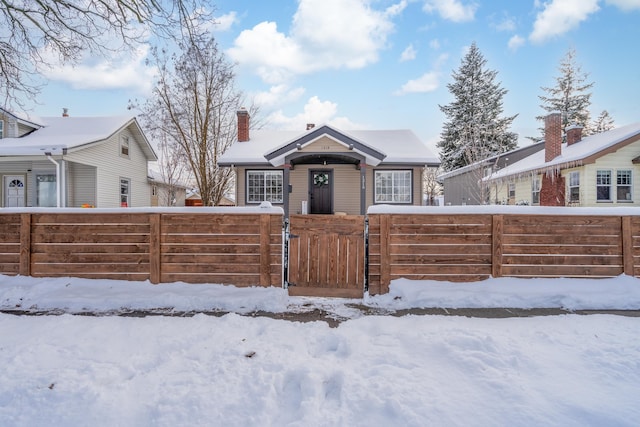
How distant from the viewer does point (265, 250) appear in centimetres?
513

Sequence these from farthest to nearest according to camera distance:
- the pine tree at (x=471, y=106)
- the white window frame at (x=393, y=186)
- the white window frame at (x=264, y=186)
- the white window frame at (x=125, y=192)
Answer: the pine tree at (x=471, y=106) < the white window frame at (x=125, y=192) < the white window frame at (x=264, y=186) < the white window frame at (x=393, y=186)

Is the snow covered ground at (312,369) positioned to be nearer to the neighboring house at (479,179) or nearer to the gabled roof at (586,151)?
the gabled roof at (586,151)

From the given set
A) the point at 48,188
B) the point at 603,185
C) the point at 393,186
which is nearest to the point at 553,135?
the point at 603,185

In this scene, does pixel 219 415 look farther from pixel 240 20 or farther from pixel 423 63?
pixel 423 63

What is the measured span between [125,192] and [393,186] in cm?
1374

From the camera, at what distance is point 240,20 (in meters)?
7.61

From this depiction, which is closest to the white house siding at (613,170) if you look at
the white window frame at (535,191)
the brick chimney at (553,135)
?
the brick chimney at (553,135)

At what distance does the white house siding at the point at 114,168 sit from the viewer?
13785 millimetres

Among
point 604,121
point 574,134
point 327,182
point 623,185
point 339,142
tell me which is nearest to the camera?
point 339,142

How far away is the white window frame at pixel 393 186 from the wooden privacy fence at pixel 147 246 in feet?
27.5

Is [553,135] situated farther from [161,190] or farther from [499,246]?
[161,190]

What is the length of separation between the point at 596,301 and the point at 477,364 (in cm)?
328

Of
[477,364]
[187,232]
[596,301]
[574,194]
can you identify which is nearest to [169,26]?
[187,232]

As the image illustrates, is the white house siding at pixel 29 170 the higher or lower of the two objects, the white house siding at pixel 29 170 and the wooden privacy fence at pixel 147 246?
the higher
